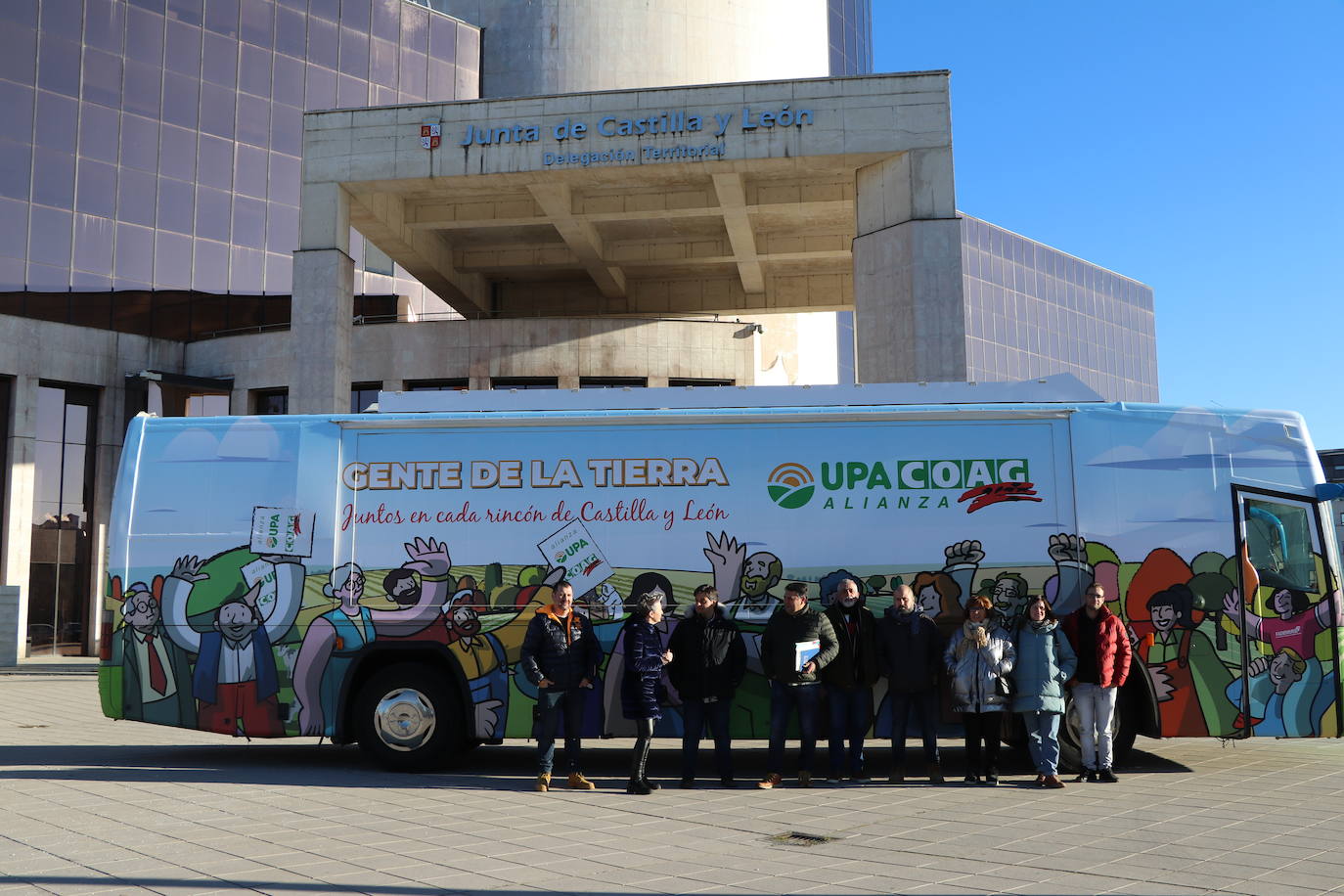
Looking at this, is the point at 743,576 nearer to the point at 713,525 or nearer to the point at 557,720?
the point at 713,525

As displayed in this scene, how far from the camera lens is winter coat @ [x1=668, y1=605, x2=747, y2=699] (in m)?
9.62

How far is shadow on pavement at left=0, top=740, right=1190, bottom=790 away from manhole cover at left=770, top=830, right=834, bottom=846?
8.06ft

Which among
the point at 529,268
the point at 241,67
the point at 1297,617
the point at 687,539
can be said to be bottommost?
the point at 1297,617

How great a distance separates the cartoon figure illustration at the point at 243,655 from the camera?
10422mm

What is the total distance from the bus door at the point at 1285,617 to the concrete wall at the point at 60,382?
1047 inches

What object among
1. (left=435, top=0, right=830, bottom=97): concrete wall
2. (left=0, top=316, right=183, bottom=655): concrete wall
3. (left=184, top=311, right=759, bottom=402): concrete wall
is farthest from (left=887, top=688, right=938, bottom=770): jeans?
(left=435, top=0, right=830, bottom=97): concrete wall

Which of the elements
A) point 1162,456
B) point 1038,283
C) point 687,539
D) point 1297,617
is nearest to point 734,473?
point 687,539

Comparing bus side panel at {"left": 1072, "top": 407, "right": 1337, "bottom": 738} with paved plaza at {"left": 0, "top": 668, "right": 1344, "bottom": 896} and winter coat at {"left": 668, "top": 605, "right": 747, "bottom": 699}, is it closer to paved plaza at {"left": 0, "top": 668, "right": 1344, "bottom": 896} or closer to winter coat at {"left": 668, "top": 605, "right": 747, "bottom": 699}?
paved plaza at {"left": 0, "top": 668, "right": 1344, "bottom": 896}

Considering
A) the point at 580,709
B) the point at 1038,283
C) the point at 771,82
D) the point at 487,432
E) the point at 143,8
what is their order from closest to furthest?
the point at 580,709
the point at 487,432
the point at 771,82
the point at 143,8
the point at 1038,283

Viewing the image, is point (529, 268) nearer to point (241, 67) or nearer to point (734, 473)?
point (241, 67)

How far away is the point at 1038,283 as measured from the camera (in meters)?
80.4

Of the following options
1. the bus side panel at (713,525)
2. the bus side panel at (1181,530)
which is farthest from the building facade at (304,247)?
the bus side panel at (713,525)

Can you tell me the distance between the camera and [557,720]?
9711mm

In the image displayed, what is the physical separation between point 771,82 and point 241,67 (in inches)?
736
